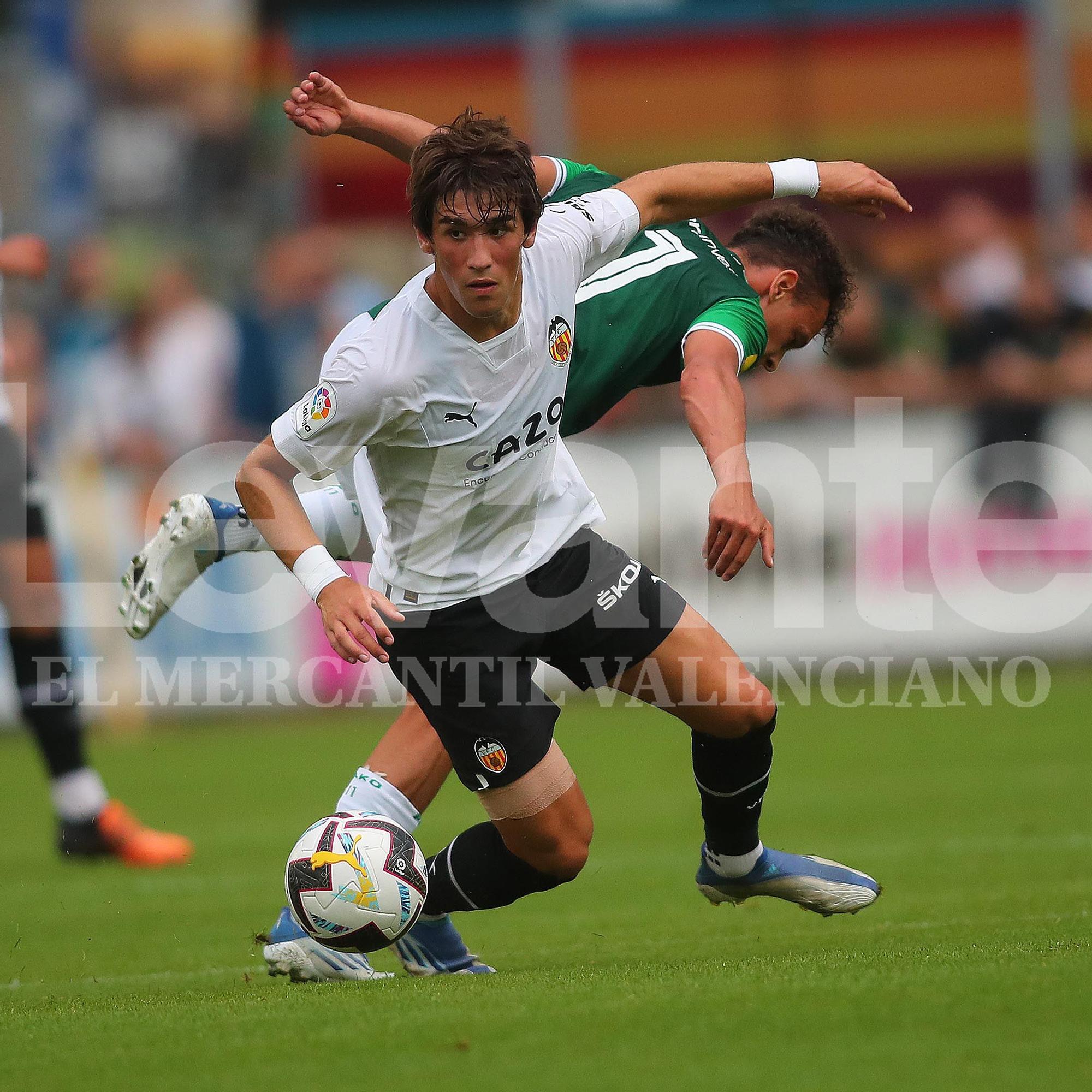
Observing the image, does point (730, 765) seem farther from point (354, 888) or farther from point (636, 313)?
point (636, 313)

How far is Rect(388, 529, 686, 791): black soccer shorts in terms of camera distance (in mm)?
5371

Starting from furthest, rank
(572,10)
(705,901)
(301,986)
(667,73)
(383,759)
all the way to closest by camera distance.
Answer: (667,73) < (572,10) < (705,901) < (383,759) < (301,986)

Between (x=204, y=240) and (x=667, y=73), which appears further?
(x=667, y=73)

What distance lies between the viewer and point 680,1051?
3.87 m

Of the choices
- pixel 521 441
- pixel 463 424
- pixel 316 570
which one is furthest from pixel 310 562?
pixel 521 441

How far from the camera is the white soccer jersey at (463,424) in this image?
494 cm

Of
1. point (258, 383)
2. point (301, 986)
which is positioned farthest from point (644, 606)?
point (258, 383)

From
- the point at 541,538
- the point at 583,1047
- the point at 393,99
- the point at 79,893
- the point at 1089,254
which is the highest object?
the point at 393,99

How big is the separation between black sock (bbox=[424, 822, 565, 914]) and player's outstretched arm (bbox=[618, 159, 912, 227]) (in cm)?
197

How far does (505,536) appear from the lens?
548 centimetres

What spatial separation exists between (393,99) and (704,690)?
18.9m

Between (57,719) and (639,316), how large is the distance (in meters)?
3.32

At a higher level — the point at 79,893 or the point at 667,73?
the point at 667,73

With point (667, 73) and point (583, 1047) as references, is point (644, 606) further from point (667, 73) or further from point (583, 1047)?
point (667, 73)
